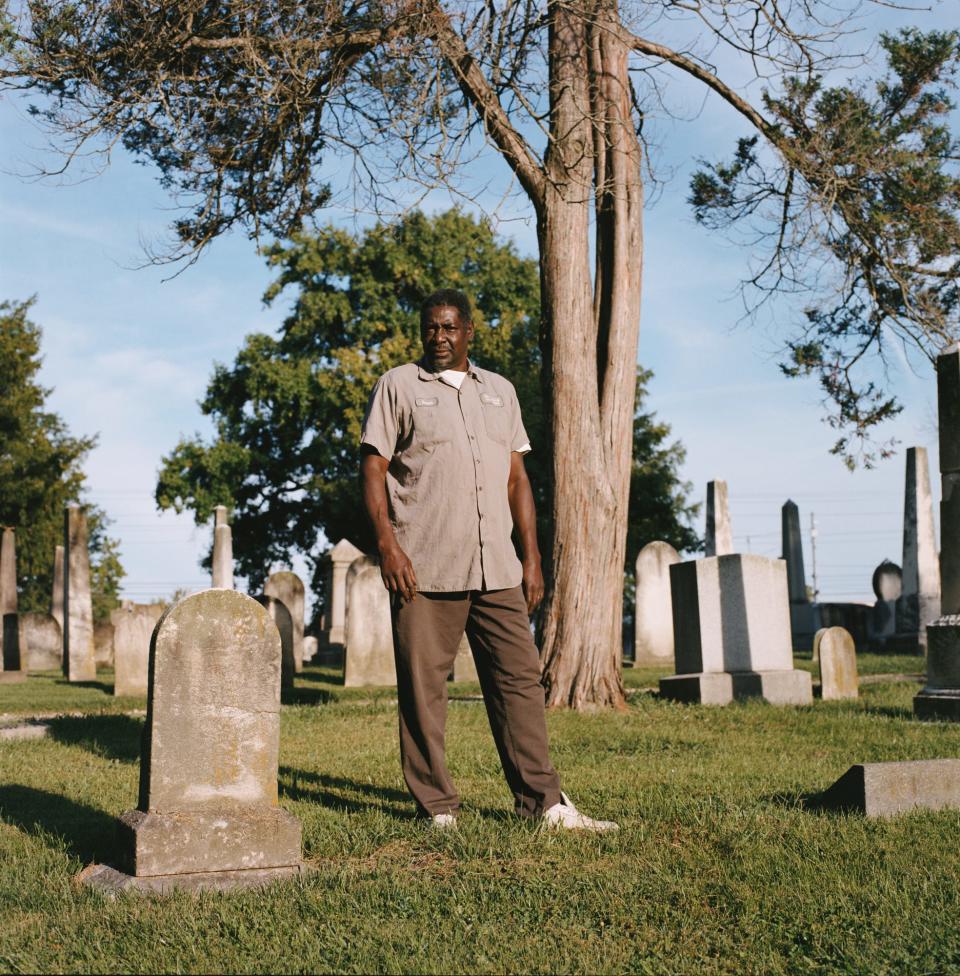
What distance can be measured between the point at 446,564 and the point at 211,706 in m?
1.16

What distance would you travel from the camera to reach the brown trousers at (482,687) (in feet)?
16.1

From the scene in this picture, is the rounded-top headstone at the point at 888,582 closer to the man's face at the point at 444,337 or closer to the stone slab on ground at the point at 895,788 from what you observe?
the stone slab on ground at the point at 895,788

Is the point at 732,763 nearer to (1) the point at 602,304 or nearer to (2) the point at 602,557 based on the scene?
(2) the point at 602,557

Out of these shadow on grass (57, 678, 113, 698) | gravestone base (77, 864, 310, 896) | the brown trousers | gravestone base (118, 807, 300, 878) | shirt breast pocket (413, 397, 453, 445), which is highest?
shirt breast pocket (413, 397, 453, 445)

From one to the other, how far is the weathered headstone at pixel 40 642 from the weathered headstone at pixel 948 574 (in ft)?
61.9

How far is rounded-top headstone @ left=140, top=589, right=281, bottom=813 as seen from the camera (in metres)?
4.25

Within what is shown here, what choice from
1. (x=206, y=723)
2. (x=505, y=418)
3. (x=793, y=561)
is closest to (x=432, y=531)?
(x=505, y=418)

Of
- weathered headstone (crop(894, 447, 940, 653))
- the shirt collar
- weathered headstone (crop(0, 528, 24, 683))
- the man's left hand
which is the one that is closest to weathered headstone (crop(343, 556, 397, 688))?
weathered headstone (crop(0, 528, 24, 683))

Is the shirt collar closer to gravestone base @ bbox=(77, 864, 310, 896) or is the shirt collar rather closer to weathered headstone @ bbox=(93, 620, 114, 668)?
gravestone base @ bbox=(77, 864, 310, 896)

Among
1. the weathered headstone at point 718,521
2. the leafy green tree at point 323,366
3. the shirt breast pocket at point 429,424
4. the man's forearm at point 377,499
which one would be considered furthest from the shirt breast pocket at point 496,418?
the leafy green tree at point 323,366

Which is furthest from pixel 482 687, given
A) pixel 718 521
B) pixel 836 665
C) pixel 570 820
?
pixel 718 521

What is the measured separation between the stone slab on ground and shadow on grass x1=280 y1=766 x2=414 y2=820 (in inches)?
76.8

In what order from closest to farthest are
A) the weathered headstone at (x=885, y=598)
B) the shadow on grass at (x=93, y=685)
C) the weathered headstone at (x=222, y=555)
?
the shadow on grass at (x=93, y=685), the weathered headstone at (x=222, y=555), the weathered headstone at (x=885, y=598)

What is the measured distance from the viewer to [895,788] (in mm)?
5047
